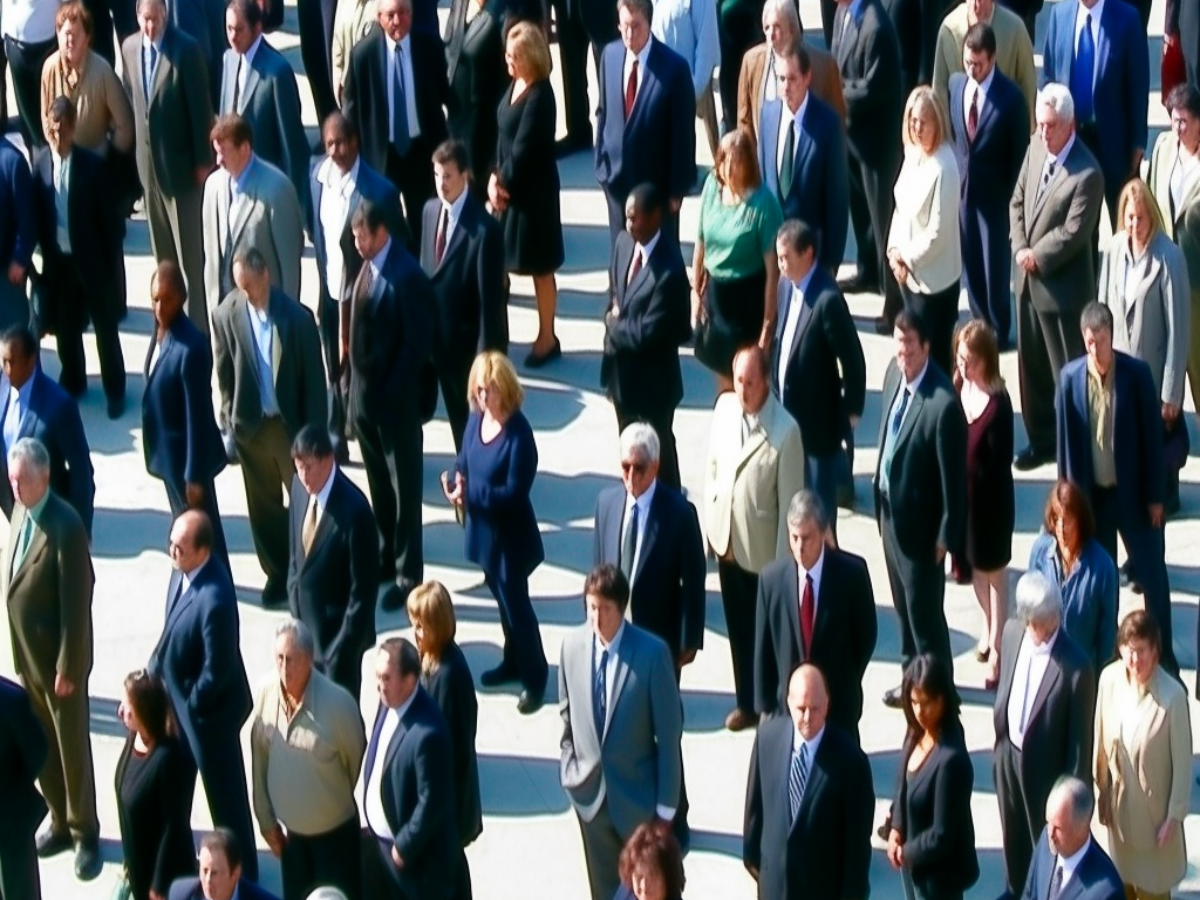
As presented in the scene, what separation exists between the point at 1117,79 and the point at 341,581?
5.11m

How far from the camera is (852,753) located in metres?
11.7

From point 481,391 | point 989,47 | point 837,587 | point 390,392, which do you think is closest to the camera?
point 837,587

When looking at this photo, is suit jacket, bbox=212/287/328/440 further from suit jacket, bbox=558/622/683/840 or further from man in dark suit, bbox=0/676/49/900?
suit jacket, bbox=558/622/683/840

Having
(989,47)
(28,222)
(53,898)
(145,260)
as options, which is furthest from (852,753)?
(145,260)

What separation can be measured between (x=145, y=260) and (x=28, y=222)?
6.96ft

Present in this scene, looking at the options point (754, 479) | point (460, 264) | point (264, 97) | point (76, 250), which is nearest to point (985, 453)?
point (754, 479)

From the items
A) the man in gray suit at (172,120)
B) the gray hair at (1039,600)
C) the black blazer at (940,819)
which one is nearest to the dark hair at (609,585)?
the black blazer at (940,819)

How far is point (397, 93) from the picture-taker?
16.3 meters

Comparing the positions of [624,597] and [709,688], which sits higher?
[624,597]

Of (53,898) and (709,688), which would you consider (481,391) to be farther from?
(53,898)

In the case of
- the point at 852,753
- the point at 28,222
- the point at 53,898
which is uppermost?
the point at 28,222

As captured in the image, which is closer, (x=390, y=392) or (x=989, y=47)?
(x=390, y=392)

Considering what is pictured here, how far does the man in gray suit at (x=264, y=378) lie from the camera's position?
1442cm

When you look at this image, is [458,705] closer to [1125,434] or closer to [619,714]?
[619,714]
